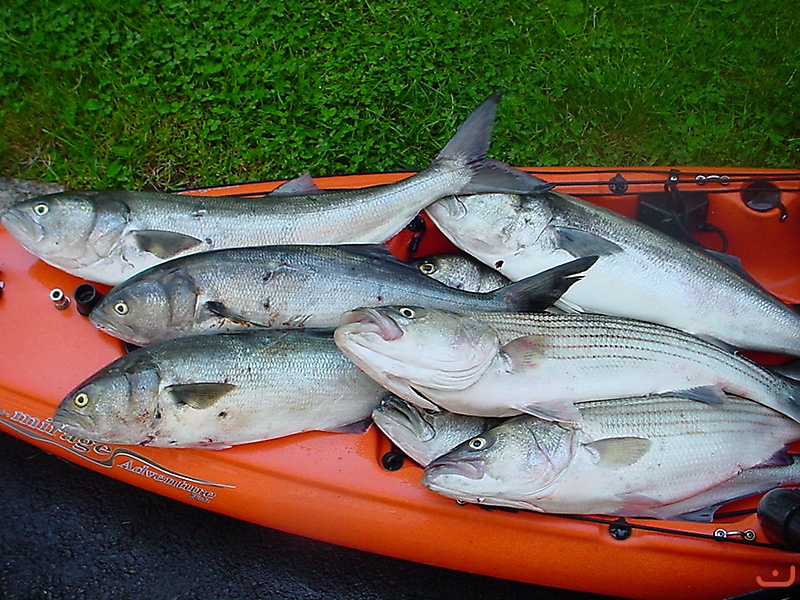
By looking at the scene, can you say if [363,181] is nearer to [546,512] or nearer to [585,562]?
[546,512]

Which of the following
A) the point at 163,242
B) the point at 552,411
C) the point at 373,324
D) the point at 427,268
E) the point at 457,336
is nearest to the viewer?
the point at 373,324

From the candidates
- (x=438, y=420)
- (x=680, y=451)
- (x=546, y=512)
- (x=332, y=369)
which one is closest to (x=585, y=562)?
(x=546, y=512)

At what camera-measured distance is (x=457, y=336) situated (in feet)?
9.04

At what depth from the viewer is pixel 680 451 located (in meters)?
3.04

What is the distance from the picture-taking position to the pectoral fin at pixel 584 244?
132 inches

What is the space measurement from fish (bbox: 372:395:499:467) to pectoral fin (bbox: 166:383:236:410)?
27.2 inches

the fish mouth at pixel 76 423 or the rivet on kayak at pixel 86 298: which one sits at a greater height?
the rivet on kayak at pixel 86 298

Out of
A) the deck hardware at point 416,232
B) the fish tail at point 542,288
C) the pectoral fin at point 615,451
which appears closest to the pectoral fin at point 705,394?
the pectoral fin at point 615,451

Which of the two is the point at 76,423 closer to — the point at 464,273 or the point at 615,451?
the point at 464,273

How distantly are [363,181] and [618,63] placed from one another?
2381 millimetres

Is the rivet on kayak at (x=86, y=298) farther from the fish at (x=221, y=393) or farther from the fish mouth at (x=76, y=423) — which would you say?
the fish mouth at (x=76, y=423)

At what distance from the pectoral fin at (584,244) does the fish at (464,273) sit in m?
0.35

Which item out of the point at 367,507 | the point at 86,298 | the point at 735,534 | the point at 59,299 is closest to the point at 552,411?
the point at 367,507

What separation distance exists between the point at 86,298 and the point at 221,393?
93 centimetres
